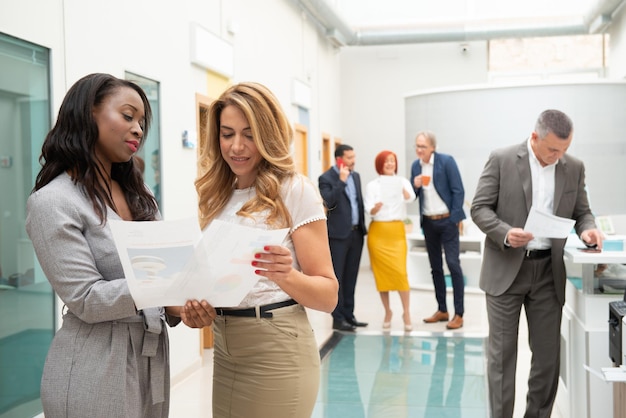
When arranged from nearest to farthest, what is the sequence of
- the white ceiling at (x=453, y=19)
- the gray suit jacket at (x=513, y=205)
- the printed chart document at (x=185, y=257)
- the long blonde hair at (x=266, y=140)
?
the printed chart document at (x=185, y=257) → the long blonde hair at (x=266, y=140) → the gray suit jacket at (x=513, y=205) → the white ceiling at (x=453, y=19)

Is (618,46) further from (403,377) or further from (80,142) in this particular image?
(80,142)

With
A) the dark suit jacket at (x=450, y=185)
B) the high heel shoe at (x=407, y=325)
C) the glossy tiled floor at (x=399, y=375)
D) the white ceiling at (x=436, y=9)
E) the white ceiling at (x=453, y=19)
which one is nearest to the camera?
the glossy tiled floor at (x=399, y=375)

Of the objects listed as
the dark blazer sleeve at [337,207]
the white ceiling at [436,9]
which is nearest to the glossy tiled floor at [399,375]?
the dark blazer sleeve at [337,207]

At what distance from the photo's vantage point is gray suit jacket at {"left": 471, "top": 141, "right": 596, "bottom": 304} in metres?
3.71

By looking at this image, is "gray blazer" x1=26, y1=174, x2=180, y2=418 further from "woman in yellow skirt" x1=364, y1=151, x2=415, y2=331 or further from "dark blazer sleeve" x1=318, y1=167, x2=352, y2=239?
"woman in yellow skirt" x1=364, y1=151, x2=415, y2=331

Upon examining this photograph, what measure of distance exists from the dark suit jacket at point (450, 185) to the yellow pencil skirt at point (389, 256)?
522 millimetres

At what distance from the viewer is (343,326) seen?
23.1 ft

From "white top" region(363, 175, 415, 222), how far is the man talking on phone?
0.52 ft

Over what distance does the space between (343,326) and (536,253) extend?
11.5ft

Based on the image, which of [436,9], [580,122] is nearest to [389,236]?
[580,122]

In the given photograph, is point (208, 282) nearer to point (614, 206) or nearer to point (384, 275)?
point (384, 275)

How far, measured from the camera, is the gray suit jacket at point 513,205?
371cm

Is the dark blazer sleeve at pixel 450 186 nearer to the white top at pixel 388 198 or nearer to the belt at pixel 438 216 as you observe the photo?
the belt at pixel 438 216

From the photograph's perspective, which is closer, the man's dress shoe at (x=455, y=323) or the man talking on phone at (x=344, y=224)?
the man talking on phone at (x=344, y=224)
